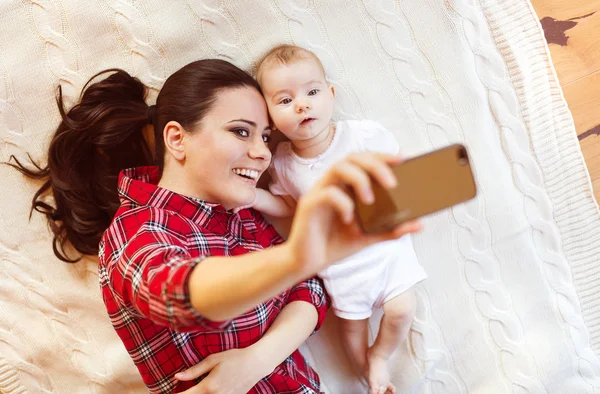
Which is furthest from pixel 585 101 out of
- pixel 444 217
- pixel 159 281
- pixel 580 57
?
pixel 159 281

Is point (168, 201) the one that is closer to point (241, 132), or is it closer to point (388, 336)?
point (241, 132)

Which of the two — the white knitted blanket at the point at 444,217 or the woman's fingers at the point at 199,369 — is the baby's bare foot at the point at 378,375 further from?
the woman's fingers at the point at 199,369

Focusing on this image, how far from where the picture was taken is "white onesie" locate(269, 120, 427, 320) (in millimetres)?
1154

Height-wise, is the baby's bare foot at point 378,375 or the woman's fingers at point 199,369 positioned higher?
the woman's fingers at point 199,369

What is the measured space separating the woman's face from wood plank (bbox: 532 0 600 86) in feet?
2.79

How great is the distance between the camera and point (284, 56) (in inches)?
43.6

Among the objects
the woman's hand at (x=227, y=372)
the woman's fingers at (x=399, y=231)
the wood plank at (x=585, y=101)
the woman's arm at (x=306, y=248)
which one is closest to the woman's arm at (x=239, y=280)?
the woman's arm at (x=306, y=248)

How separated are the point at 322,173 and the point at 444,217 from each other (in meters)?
0.36

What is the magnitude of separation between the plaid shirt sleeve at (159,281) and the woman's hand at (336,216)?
168 millimetres

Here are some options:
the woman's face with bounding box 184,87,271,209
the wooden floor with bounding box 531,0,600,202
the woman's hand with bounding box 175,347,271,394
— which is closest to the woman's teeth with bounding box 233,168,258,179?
the woman's face with bounding box 184,87,271,209

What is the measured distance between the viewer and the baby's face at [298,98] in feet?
3.53

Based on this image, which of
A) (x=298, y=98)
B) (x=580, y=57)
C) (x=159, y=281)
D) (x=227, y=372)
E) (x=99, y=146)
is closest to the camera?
(x=159, y=281)

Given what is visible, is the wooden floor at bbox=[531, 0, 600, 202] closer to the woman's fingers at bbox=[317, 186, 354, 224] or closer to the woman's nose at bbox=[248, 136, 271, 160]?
the woman's nose at bbox=[248, 136, 271, 160]

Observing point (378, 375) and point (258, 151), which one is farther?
point (378, 375)
